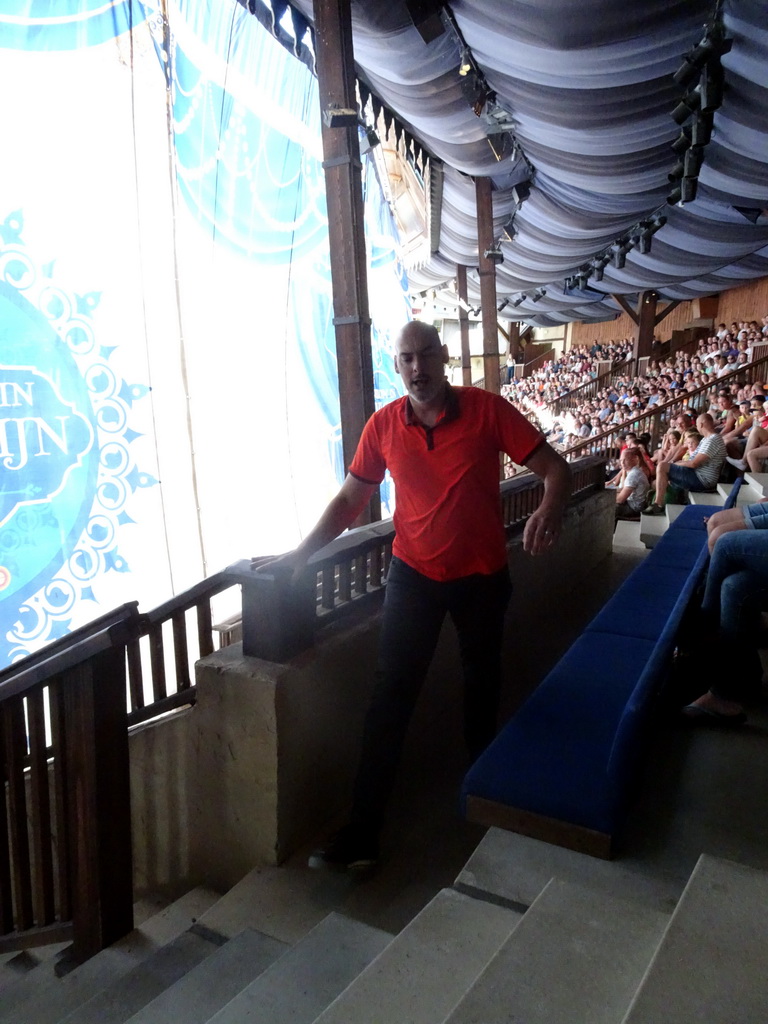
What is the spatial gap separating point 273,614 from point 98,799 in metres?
0.76

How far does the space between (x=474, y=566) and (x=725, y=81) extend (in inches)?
193

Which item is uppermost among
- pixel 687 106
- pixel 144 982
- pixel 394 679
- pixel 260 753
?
pixel 687 106

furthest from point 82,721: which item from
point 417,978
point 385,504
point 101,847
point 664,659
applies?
point 385,504

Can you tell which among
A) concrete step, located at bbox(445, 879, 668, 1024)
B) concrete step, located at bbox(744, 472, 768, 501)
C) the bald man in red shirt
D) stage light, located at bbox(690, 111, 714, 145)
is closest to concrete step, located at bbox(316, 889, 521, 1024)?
concrete step, located at bbox(445, 879, 668, 1024)

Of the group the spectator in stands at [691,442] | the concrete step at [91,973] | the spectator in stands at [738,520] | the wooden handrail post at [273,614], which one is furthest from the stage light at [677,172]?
the concrete step at [91,973]

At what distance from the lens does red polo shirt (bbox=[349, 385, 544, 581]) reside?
6.42 ft

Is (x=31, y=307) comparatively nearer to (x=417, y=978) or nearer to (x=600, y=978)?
(x=417, y=978)

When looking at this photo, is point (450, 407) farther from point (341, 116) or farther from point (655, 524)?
point (655, 524)

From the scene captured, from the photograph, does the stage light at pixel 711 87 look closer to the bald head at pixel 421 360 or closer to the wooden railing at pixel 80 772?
the bald head at pixel 421 360

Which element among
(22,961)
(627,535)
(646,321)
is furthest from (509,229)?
(22,961)

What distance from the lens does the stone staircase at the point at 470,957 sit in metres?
1.02

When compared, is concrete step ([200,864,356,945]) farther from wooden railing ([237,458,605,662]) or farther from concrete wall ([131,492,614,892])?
wooden railing ([237,458,605,662])

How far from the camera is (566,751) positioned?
5.88ft

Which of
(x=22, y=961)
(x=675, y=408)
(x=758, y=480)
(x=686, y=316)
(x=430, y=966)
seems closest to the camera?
(x=430, y=966)
